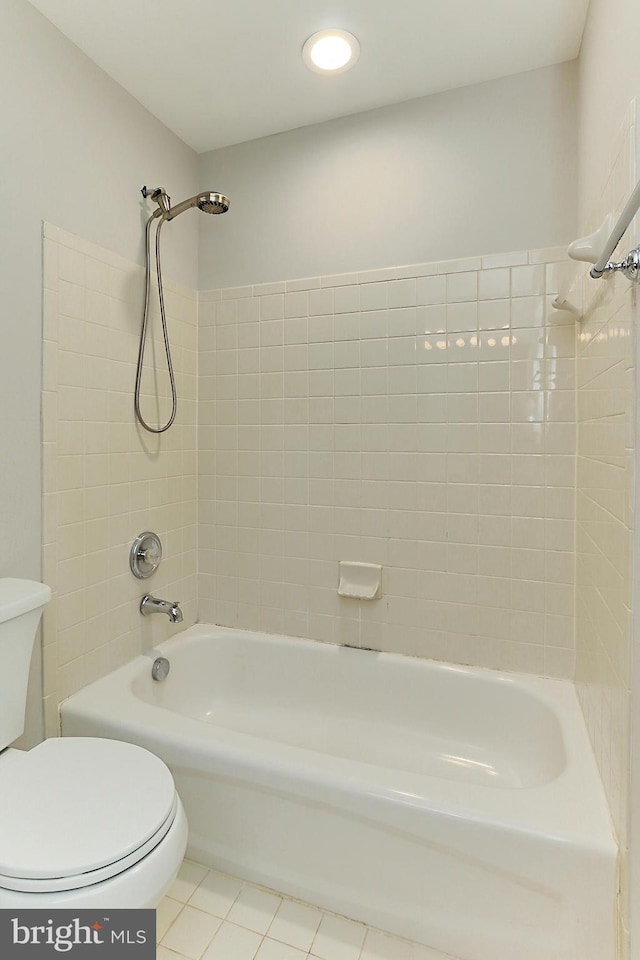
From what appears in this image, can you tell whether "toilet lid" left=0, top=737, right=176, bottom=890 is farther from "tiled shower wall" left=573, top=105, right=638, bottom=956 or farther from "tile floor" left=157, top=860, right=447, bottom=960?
"tiled shower wall" left=573, top=105, right=638, bottom=956

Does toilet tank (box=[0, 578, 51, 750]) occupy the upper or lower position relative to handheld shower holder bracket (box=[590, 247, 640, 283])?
lower

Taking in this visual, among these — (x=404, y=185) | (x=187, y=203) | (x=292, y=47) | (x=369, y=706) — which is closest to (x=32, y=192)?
(x=187, y=203)

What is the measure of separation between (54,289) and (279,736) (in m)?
1.72

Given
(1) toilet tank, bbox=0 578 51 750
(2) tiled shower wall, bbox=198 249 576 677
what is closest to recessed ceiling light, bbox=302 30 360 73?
(2) tiled shower wall, bbox=198 249 576 677

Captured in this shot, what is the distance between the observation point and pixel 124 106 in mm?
1791

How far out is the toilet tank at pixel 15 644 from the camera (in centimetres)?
125

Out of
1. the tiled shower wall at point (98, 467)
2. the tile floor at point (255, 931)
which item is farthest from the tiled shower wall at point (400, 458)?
the tile floor at point (255, 931)

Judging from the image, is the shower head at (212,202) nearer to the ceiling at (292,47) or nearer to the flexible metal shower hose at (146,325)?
the flexible metal shower hose at (146,325)

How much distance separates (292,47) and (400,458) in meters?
1.39

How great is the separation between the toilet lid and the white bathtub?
218 millimetres

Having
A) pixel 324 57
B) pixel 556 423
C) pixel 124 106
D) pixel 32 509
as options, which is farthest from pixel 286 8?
pixel 32 509

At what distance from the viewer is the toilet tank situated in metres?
1.25

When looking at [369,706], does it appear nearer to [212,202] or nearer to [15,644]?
[15,644]

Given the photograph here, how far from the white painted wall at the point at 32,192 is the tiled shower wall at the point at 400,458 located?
26.6 inches
